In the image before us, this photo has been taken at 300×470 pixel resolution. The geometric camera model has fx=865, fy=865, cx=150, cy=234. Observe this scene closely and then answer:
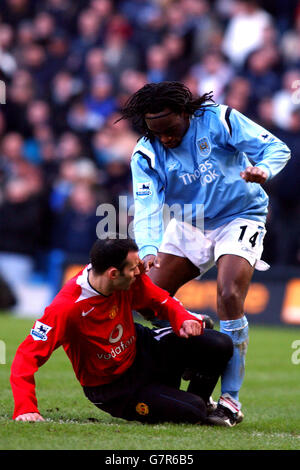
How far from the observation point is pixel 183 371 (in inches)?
229

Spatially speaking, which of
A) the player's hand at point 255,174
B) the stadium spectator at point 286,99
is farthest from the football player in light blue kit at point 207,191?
the stadium spectator at point 286,99

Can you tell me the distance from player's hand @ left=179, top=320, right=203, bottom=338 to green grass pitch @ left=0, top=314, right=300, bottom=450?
1.85 ft

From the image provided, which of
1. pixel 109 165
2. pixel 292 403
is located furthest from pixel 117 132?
pixel 292 403

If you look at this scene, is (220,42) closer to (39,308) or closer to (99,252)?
(39,308)

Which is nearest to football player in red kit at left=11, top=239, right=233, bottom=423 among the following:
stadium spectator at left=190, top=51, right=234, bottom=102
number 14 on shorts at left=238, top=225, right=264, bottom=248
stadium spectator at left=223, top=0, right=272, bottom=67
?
number 14 on shorts at left=238, top=225, right=264, bottom=248

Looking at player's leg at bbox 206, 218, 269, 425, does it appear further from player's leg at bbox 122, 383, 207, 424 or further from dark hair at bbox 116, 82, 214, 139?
dark hair at bbox 116, 82, 214, 139

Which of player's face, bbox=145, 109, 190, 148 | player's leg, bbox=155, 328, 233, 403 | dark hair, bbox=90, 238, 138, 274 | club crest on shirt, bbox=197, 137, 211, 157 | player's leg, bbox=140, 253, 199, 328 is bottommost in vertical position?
player's leg, bbox=155, 328, 233, 403

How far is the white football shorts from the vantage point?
607cm

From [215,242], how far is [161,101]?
3.70 feet

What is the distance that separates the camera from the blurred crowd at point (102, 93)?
12.9 meters

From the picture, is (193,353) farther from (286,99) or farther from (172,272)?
(286,99)

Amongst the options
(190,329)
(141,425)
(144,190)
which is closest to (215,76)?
(144,190)

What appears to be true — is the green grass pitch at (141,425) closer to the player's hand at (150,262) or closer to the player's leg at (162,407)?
the player's leg at (162,407)

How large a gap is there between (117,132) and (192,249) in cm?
799
